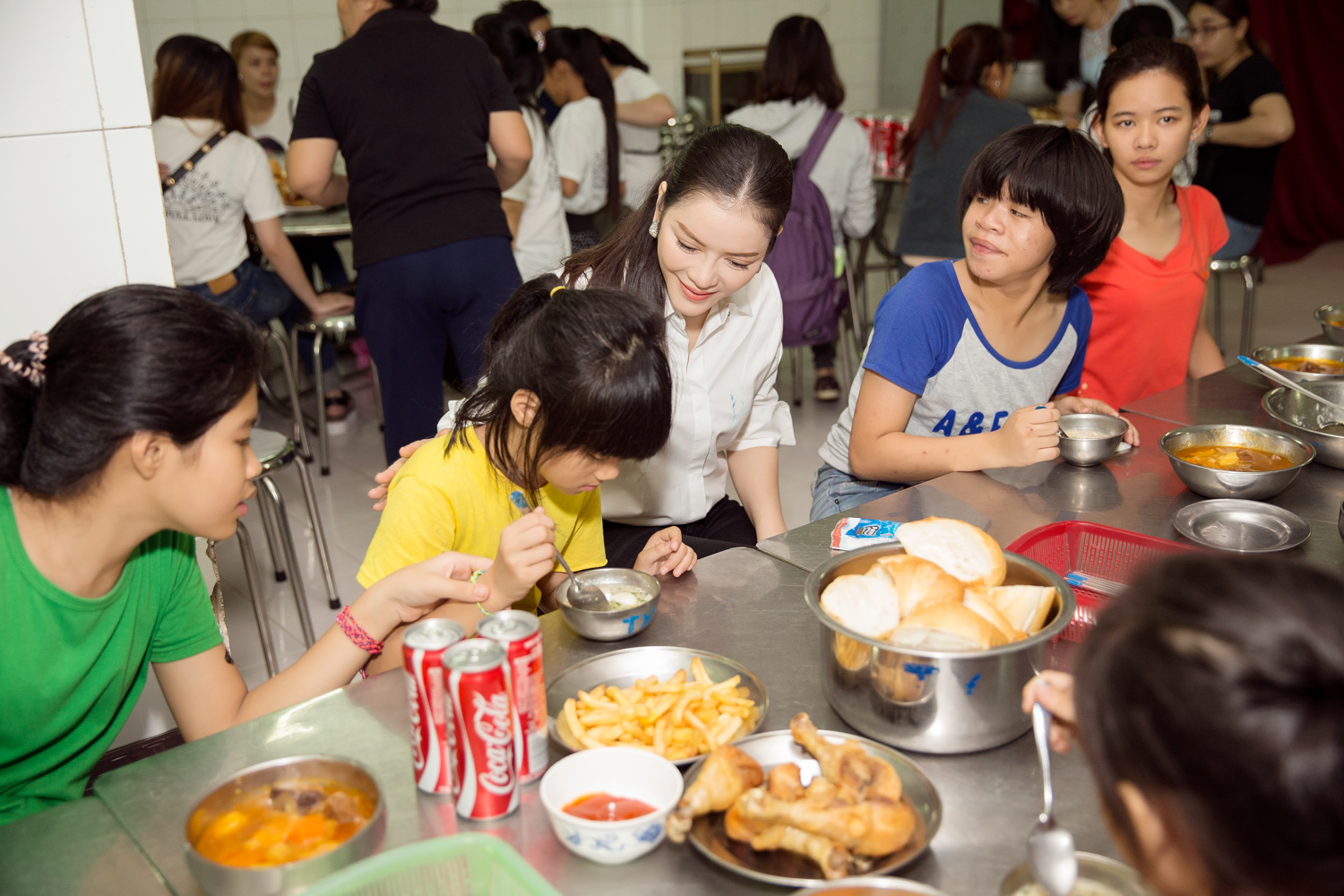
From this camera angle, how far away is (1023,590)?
3.45 feet

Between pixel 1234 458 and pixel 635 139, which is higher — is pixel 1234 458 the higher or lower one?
the lower one

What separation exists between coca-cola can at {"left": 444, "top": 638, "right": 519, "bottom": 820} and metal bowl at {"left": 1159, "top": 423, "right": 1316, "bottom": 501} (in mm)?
1111

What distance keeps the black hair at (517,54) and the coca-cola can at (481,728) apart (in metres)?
3.01

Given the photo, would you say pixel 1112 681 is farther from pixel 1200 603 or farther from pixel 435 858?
pixel 435 858

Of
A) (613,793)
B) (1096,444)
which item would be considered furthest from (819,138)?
(613,793)

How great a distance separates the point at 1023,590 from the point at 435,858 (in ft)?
1.97

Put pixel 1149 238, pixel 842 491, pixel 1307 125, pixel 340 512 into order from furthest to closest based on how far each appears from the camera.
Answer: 1. pixel 1307 125
2. pixel 340 512
3. pixel 1149 238
4. pixel 842 491

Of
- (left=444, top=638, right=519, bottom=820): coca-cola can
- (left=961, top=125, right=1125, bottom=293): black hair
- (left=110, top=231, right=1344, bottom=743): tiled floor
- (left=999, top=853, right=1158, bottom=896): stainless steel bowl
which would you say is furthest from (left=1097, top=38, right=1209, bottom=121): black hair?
(left=444, top=638, right=519, bottom=820): coca-cola can

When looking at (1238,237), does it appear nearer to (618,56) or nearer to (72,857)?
(618,56)

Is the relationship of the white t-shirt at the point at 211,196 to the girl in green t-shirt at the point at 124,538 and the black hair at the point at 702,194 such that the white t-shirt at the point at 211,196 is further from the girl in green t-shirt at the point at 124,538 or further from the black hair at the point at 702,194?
the girl in green t-shirt at the point at 124,538

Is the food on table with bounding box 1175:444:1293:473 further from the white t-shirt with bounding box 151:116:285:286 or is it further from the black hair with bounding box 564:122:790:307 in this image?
the white t-shirt with bounding box 151:116:285:286

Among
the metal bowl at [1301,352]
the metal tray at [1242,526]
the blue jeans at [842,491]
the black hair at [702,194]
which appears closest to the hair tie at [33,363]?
the black hair at [702,194]

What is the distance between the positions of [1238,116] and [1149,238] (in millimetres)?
2684

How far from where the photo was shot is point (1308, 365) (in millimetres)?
2047
